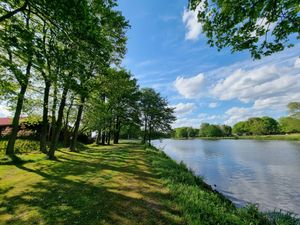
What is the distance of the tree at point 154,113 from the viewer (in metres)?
38.3

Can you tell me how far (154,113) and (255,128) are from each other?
86025mm

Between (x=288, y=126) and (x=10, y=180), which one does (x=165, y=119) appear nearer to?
(x=10, y=180)

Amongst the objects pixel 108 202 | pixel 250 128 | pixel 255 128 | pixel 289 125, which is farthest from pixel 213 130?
pixel 108 202

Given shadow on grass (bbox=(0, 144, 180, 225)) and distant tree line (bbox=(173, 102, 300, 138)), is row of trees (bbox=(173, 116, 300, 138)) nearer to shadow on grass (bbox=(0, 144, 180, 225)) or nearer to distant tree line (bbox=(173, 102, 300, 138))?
distant tree line (bbox=(173, 102, 300, 138))

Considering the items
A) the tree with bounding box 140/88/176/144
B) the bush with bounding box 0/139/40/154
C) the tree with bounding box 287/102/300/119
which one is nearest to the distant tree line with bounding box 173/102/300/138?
the tree with bounding box 287/102/300/119

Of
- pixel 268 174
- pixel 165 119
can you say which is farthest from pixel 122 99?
pixel 268 174

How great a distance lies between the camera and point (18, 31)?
22.0ft

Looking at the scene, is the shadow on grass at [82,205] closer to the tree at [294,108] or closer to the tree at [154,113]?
the tree at [154,113]

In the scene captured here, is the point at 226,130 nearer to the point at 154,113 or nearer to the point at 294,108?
the point at 294,108

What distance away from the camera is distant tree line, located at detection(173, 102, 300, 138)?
83637 mm

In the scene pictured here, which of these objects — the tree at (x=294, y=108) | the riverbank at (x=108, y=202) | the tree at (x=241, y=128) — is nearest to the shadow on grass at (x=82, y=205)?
the riverbank at (x=108, y=202)

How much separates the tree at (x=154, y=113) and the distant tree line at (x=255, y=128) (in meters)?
54.8

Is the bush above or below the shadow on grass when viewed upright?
above

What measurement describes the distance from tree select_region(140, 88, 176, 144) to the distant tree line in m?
54.8
